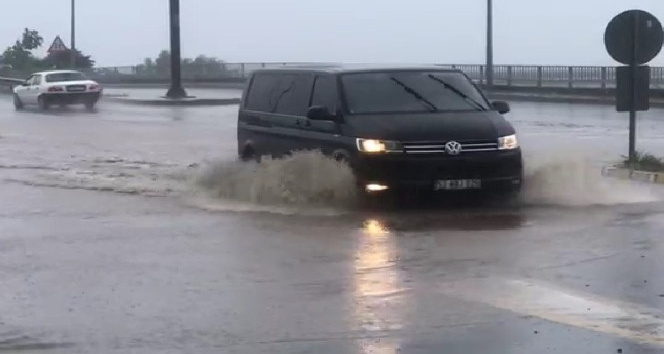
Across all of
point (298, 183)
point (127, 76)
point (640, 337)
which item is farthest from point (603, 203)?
point (127, 76)

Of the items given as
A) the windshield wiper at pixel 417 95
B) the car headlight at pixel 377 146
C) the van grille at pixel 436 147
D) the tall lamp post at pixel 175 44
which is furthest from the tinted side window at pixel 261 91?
the tall lamp post at pixel 175 44

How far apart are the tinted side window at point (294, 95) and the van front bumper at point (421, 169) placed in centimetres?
167

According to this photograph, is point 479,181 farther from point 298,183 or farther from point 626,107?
point 626,107

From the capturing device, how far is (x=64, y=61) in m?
68.7

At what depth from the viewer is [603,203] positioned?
14.2 meters

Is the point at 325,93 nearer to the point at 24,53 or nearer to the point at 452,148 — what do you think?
the point at 452,148

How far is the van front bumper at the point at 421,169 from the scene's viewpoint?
43.8ft

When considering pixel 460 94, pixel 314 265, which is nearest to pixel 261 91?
pixel 460 94

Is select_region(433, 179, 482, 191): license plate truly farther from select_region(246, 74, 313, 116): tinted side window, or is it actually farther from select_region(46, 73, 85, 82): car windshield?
select_region(46, 73, 85, 82): car windshield

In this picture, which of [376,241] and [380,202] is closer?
[376,241]

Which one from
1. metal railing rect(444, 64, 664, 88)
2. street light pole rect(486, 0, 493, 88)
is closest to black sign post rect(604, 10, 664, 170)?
metal railing rect(444, 64, 664, 88)

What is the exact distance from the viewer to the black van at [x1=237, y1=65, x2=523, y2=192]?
13375 millimetres

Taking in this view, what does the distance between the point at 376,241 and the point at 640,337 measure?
14.2 feet

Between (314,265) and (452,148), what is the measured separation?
3.60m
